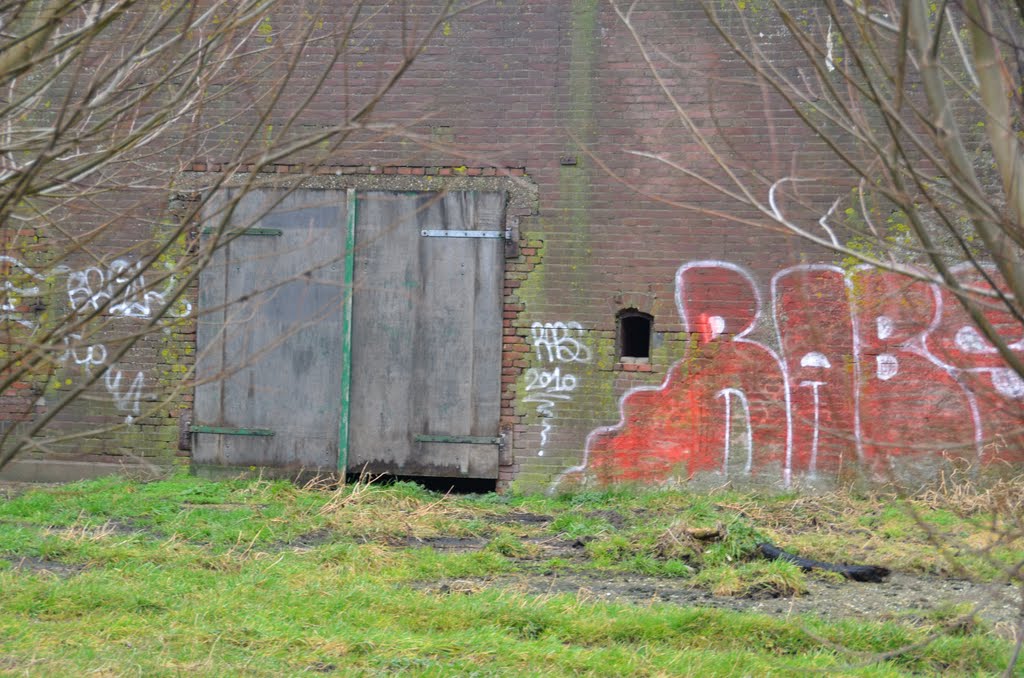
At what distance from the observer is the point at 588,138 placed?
8617 millimetres

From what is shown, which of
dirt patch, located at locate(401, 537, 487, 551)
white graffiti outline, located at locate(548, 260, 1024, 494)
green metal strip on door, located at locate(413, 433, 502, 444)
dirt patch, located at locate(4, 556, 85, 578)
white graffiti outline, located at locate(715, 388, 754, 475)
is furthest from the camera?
green metal strip on door, located at locate(413, 433, 502, 444)

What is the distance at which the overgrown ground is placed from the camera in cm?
452

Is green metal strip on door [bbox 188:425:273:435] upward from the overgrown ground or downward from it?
upward

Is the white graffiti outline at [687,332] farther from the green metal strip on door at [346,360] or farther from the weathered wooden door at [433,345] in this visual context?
the green metal strip on door at [346,360]

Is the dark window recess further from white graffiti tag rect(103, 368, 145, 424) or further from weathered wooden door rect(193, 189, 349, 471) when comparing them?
white graffiti tag rect(103, 368, 145, 424)

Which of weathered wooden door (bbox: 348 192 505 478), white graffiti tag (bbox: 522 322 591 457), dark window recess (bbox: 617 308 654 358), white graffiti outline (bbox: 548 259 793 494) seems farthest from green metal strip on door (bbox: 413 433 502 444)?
dark window recess (bbox: 617 308 654 358)

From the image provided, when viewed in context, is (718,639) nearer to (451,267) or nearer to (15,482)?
(451,267)

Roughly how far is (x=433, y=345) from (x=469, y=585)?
3.23 meters

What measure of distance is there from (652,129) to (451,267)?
6.60 ft

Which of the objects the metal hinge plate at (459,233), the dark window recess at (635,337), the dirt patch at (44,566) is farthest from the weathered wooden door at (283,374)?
the dirt patch at (44,566)

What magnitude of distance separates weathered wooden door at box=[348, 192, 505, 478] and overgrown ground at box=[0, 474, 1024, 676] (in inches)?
15.8

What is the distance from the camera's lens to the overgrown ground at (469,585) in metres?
4.52

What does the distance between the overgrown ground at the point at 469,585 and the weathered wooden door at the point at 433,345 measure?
40 centimetres

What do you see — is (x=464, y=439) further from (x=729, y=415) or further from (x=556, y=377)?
(x=729, y=415)
